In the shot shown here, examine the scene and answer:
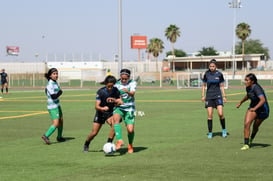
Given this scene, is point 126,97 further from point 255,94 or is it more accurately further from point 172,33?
A: point 172,33

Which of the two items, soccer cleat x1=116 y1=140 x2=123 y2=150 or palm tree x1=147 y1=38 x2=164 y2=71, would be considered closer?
soccer cleat x1=116 y1=140 x2=123 y2=150

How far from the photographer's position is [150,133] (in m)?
15.2

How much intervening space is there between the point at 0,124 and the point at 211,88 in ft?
25.6

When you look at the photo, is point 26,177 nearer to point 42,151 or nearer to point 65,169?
point 65,169

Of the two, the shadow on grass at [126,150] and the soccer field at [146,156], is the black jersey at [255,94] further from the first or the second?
the shadow on grass at [126,150]

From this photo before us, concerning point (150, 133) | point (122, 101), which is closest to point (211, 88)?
point (150, 133)

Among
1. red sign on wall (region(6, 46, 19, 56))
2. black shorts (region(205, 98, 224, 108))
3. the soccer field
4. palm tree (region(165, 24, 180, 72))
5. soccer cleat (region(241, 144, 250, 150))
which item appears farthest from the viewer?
red sign on wall (region(6, 46, 19, 56))

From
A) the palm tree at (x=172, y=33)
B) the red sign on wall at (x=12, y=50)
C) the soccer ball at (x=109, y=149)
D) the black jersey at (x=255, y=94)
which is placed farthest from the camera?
the red sign on wall at (x=12, y=50)

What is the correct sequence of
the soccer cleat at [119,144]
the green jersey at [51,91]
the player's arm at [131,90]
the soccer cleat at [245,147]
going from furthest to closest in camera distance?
the green jersey at [51,91] < the soccer cleat at [245,147] < the soccer cleat at [119,144] < the player's arm at [131,90]

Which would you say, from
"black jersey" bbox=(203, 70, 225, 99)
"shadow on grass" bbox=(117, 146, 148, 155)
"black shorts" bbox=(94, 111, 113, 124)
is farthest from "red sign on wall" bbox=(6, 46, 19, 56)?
"black shorts" bbox=(94, 111, 113, 124)

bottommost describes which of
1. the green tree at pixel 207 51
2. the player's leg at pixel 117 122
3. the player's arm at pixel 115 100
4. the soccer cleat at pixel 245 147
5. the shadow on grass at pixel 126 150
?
the shadow on grass at pixel 126 150

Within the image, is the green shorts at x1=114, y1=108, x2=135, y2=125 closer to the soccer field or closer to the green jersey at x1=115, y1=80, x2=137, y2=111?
the green jersey at x1=115, y1=80, x2=137, y2=111

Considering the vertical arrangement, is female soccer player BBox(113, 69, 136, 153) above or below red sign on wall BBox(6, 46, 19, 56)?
below

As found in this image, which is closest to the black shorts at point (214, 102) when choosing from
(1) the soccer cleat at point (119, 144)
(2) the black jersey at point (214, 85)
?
(2) the black jersey at point (214, 85)
